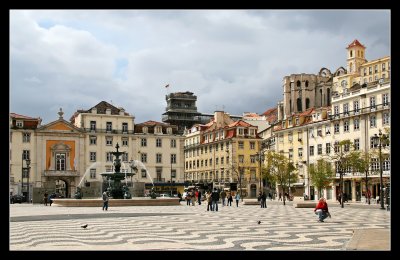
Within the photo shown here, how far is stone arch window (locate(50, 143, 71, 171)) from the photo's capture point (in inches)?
2965

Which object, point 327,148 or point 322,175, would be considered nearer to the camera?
point 322,175

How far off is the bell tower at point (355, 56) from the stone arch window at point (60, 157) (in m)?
54.9

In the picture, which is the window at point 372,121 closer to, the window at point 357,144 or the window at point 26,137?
the window at point 357,144

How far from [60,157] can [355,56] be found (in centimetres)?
5802

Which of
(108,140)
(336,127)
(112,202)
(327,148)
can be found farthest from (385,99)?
(108,140)

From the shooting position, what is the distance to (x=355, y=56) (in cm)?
10719

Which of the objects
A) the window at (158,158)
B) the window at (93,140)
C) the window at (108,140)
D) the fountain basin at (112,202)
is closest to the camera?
the fountain basin at (112,202)

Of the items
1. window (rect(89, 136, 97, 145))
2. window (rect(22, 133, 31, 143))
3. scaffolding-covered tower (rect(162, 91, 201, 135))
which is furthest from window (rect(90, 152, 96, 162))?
scaffolding-covered tower (rect(162, 91, 201, 135))

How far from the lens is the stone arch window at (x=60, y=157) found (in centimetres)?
7531

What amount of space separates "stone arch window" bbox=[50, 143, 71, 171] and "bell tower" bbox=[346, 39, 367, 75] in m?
54.9

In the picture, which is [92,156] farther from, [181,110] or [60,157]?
[181,110]

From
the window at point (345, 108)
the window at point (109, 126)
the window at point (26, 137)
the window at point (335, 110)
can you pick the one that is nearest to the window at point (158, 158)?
the window at point (109, 126)

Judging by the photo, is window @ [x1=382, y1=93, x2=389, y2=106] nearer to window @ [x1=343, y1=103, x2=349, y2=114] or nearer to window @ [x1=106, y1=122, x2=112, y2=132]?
window @ [x1=343, y1=103, x2=349, y2=114]
